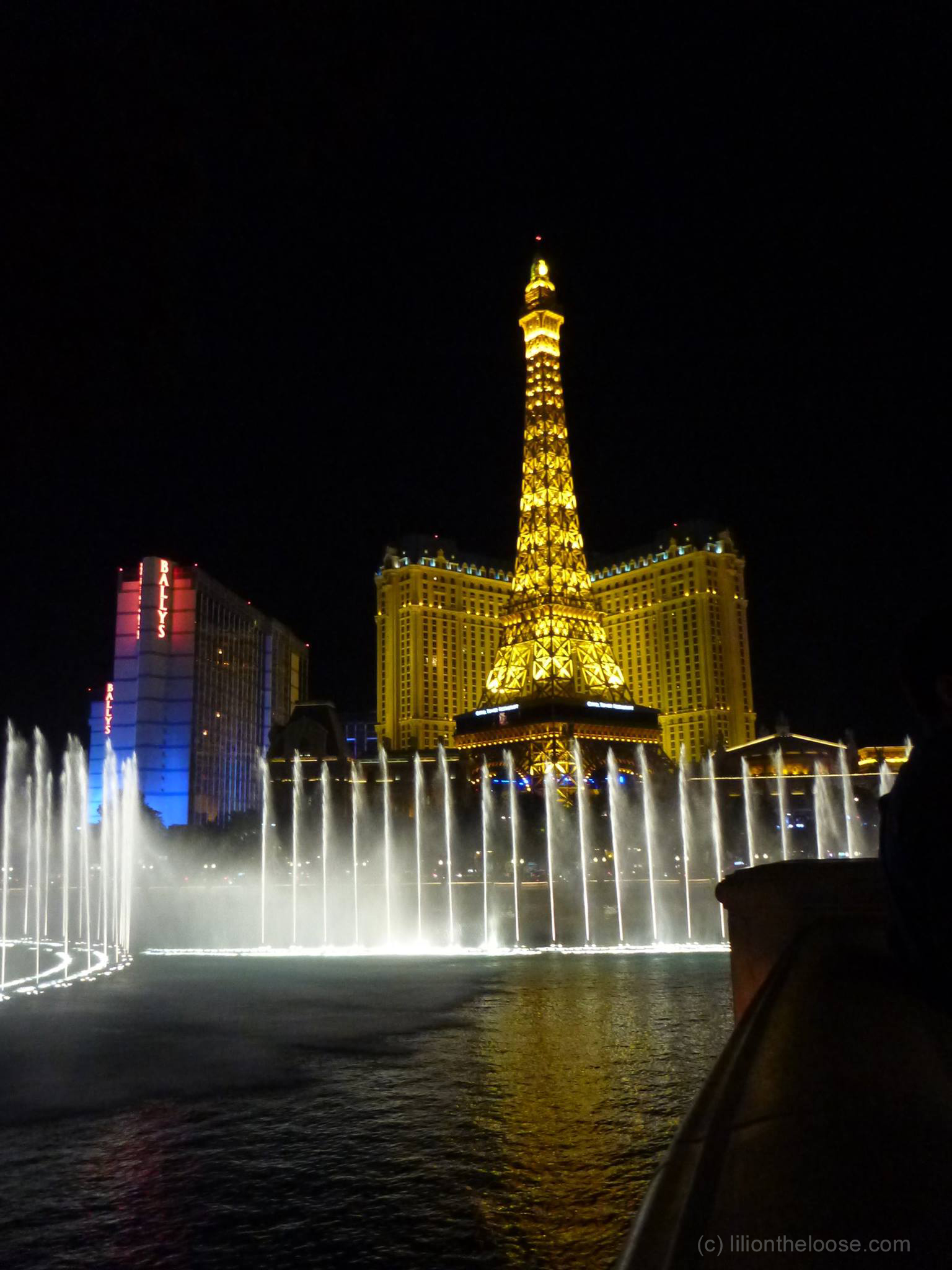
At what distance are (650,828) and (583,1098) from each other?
34.4 meters

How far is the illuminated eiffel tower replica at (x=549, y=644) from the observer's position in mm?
72938

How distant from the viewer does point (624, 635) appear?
105812 millimetres

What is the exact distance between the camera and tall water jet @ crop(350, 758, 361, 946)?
3275 centimetres

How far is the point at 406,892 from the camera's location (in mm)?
39125

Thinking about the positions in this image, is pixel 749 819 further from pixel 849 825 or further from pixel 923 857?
pixel 923 857

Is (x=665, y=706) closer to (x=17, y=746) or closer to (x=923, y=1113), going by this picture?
(x=17, y=746)

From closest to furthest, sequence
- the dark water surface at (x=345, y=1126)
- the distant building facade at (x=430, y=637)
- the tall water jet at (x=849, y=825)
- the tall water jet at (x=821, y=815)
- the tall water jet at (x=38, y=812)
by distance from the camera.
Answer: the dark water surface at (x=345, y=1126) → the tall water jet at (x=38, y=812) → the tall water jet at (x=849, y=825) → the tall water jet at (x=821, y=815) → the distant building facade at (x=430, y=637)

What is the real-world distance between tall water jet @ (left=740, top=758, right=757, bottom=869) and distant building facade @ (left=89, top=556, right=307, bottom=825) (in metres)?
37.9

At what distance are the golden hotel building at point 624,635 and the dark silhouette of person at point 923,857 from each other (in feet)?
309

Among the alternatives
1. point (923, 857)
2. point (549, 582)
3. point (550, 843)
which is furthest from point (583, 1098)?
point (549, 582)

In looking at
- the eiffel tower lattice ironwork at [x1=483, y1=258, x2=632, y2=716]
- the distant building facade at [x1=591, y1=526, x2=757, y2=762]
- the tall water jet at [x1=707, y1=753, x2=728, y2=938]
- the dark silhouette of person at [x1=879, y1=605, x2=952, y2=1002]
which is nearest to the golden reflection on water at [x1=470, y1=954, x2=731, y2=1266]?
the tall water jet at [x1=707, y1=753, x2=728, y2=938]

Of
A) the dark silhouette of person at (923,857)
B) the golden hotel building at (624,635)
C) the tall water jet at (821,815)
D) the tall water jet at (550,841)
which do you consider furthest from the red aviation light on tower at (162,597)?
the dark silhouette of person at (923,857)

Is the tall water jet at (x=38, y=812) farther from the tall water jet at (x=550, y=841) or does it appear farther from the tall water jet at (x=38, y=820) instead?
the tall water jet at (x=550, y=841)

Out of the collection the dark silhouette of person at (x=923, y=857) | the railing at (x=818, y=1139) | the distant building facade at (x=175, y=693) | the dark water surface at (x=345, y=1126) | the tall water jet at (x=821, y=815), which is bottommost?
the dark water surface at (x=345, y=1126)
